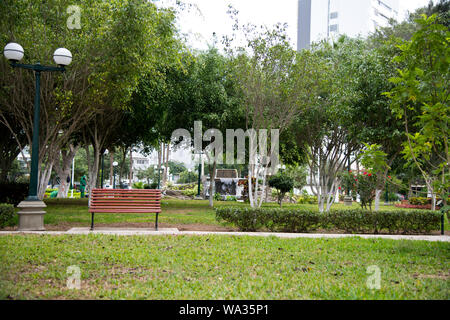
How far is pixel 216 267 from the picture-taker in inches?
221

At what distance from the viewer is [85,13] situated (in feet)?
37.9

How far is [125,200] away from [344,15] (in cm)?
7020

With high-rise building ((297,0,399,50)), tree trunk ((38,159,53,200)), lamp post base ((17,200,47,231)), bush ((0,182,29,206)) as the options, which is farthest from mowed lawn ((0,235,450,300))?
high-rise building ((297,0,399,50))

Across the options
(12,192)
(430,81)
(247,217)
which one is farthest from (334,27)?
(430,81)

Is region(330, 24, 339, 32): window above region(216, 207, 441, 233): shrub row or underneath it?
above

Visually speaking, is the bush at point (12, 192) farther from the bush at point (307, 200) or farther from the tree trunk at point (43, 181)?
the bush at point (307, 200)

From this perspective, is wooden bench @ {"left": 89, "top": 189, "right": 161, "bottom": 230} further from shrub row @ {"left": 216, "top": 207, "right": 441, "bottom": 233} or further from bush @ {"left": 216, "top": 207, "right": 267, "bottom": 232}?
bush @ {"left": 216, "top": 207, "right": 267, "bottom": 232}

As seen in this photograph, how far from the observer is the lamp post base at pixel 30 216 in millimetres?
8961

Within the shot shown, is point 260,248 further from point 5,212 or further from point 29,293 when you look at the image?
point 5,212

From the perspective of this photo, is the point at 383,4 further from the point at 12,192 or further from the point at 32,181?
the point at 32,181

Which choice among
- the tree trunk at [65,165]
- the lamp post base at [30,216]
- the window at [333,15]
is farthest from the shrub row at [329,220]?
the window at [333,15]

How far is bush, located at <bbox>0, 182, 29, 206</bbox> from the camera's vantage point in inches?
672

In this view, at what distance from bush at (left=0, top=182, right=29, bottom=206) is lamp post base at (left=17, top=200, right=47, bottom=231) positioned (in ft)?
30.9

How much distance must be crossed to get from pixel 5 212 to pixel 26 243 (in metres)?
2.99
